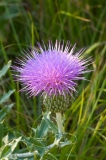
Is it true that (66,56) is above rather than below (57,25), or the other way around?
below

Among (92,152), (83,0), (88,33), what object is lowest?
(92,152)

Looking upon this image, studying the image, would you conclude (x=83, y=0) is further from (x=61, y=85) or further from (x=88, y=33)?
(x=61, y=85)

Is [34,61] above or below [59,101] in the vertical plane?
above

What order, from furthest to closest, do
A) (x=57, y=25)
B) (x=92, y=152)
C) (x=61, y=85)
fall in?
(x=57, y=25), (x=92, y=152), (x=61, y=85)

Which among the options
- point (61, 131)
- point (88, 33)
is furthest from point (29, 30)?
point (61, 131)

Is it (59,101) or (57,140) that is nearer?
(57,140)

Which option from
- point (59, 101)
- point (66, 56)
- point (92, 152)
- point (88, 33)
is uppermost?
point (88, 33)

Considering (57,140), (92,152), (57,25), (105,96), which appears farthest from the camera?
(57,25)

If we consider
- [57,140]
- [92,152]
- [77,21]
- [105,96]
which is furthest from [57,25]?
[57,140]

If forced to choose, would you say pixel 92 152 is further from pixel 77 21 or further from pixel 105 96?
pixel 77 21
